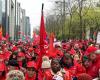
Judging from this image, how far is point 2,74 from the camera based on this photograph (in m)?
8.33

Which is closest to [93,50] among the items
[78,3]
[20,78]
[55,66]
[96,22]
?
[55,66]

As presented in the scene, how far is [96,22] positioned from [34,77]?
46.2 m

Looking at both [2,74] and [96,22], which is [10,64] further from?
[96,22]

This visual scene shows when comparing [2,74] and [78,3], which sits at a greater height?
[78,3]

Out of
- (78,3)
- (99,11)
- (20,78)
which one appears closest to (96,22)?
(99,11)

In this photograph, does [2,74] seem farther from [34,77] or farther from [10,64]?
[34,77]

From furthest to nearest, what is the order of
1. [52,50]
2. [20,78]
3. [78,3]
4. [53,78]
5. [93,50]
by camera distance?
[78,3] < [52,50] < [93,50] < [53,78] < [20,78]

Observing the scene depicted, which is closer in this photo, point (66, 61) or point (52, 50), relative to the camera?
point (66, 61)

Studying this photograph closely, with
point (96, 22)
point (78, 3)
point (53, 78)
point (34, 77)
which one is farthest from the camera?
point (96, 22)

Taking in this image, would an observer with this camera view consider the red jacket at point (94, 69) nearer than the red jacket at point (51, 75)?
No

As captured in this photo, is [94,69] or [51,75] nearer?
[51,75]

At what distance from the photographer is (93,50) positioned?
9.09 metres

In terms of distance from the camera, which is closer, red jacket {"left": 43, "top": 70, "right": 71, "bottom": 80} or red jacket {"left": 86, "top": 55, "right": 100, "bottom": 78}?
red jacket {"left": 43, "top": 70, "right": 71, "bottom": 80}

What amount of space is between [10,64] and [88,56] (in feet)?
5.20
